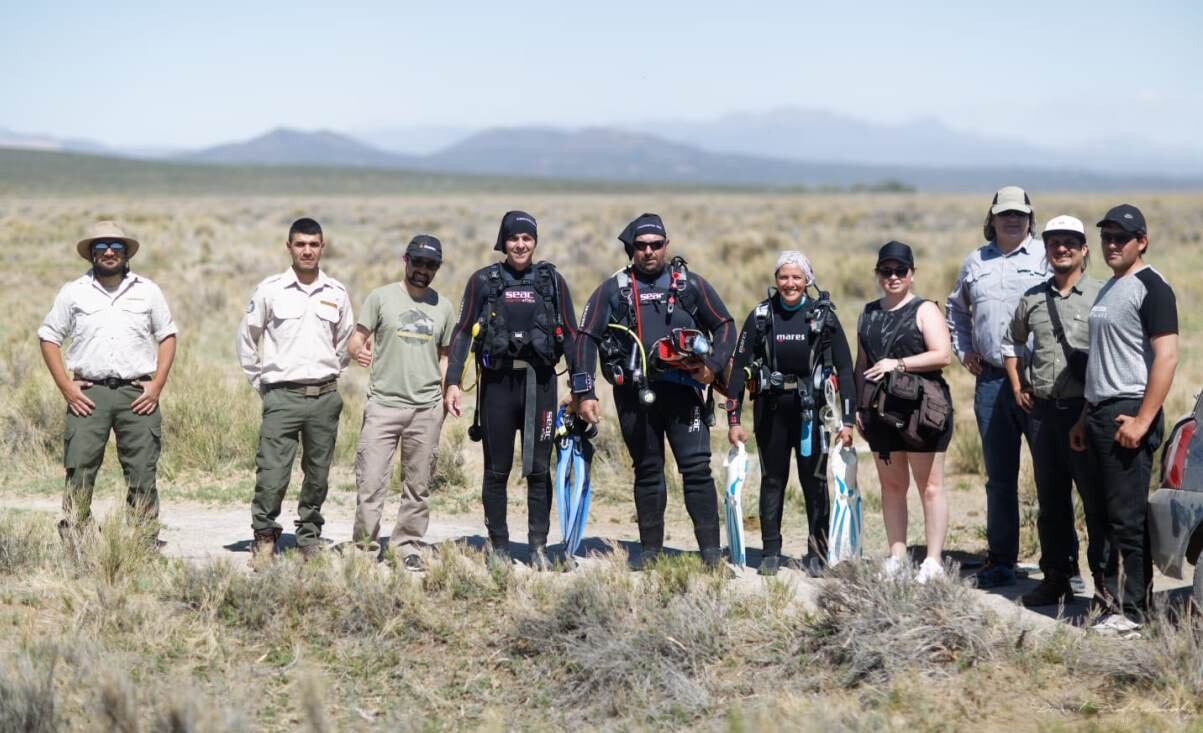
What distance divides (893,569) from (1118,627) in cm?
101

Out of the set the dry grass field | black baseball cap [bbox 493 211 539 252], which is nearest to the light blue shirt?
the dry grass field

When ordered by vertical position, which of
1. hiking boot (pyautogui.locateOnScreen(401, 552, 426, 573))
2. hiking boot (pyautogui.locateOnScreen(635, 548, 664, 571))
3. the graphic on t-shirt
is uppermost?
the graphic on t-shirt

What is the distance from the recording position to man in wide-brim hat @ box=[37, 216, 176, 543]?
23.0 feet

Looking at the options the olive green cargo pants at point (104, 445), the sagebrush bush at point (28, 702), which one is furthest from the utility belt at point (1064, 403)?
the olive green cargo pants at point (104, 445)

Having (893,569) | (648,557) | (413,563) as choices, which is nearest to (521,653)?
(648,557)

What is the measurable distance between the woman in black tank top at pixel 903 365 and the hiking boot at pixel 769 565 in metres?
0.62

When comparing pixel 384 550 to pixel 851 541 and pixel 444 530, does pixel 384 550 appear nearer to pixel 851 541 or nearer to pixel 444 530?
pixel 444 530

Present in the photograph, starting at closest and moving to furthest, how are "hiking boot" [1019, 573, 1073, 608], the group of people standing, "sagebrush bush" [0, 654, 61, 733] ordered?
1. "sagebrush bush" [0, 654, 61, 733]
2. "hiking boot" [1019, 573, 1073, 608]
3. the group of people standing

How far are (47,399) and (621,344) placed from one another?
6.12 m

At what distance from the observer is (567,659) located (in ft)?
19.5

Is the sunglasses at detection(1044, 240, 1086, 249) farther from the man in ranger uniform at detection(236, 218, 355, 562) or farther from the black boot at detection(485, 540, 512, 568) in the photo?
the man in ranger uniform at detection(236, 218, 355, 562)

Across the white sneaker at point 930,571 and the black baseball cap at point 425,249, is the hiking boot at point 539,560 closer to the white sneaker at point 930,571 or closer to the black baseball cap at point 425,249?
the black baseball cap at point 425,249

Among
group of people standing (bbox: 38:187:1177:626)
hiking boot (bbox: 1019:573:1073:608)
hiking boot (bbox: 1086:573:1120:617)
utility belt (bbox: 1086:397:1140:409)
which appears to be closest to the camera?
utility belt (bbox: 1086:397:1140:409)

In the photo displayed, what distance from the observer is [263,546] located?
7.06 m
